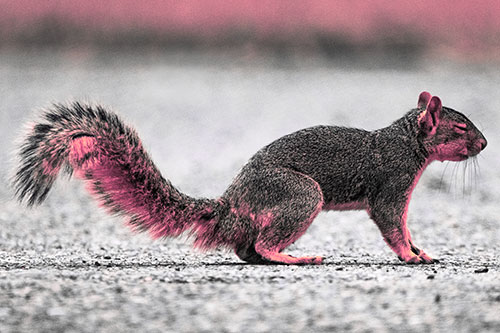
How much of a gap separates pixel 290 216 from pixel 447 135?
1427 millimetres

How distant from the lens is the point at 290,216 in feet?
17.5

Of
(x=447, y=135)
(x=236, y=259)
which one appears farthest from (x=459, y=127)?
(x=236, y=259)

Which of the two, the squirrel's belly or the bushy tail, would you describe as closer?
the bushy tail

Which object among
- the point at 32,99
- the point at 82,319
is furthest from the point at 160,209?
the point at 32,99

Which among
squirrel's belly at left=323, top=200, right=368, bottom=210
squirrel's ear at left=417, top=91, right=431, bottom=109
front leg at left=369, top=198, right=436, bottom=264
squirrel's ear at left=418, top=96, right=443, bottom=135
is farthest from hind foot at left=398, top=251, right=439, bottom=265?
squirrel's ear at left=417, top=91, right=431, bottom=109

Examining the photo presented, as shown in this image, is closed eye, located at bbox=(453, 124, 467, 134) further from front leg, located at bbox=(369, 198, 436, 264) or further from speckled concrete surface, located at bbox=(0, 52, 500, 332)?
front leg, located at bbox=(369, 198, 436, 264)

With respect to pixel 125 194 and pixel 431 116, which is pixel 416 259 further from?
pixel 125 194

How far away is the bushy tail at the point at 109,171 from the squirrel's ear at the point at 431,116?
1.69 meters

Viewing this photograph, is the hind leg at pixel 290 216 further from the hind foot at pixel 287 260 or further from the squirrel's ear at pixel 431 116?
the squirrel's ear at pixel 431 116

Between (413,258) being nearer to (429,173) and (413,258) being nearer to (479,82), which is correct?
(429,173)

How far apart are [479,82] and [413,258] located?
18.4 meters

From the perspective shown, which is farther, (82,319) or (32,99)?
(32,99)

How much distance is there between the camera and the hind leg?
5.32m

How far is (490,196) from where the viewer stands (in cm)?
1156
